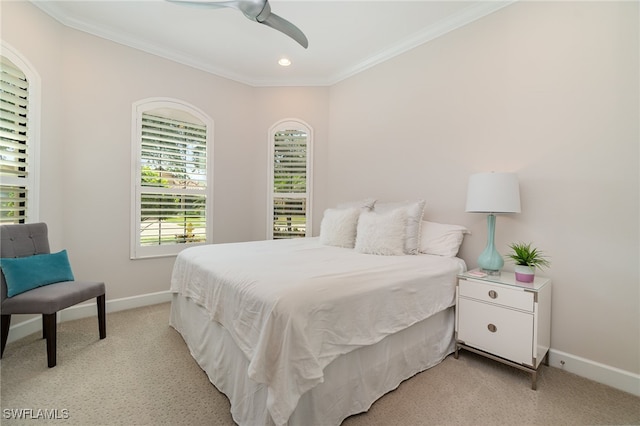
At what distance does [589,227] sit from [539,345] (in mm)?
897

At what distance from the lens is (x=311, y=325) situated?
134cm

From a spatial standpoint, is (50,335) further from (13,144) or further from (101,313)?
(13,144)

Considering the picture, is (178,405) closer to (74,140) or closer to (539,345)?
(539,345)

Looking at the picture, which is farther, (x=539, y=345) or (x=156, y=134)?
(x=156, y=134)

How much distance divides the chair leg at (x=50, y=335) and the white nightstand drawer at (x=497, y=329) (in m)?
2.91

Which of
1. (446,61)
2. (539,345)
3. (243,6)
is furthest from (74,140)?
(539,345)

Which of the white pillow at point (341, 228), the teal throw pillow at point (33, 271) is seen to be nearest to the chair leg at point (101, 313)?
the teal throw pillow at point (33, 271)

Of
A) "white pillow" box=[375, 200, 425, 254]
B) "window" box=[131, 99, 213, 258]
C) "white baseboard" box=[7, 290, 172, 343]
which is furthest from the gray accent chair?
"white pillow" box=[375, 200, 425, 254]

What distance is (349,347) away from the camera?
58.4 inches

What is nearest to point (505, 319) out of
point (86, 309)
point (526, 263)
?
point (526, 263)

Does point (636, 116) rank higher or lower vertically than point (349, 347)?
higher

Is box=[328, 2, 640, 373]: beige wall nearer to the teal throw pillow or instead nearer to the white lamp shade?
A: the white lamp shade

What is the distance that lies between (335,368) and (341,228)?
1.53 m

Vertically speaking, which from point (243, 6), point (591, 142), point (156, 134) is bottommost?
point (591, 142)
